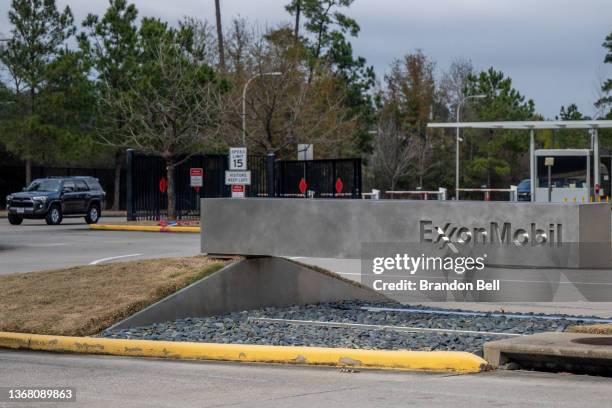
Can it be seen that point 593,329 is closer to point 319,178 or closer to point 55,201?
point 319,178

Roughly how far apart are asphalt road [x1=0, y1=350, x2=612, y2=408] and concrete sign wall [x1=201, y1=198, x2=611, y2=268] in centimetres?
256

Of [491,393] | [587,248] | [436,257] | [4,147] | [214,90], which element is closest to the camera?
[491,393]

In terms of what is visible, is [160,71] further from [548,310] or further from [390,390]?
[390,390]

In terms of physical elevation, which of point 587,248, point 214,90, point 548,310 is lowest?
point 548,310

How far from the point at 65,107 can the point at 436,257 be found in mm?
45903

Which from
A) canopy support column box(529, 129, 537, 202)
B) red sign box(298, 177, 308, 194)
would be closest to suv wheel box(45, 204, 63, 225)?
red sign box(298, 177, 308, 194)

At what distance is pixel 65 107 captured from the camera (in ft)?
185

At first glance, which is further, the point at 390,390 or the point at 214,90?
the point at 214,90

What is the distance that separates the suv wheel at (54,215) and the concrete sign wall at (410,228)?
2672 cm

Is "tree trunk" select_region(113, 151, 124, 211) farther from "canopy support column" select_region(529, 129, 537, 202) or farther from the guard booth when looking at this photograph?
"canopy support column" select_region(529, 129, 537, 202)

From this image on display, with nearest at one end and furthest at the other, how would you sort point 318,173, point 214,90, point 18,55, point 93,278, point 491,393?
point 491,393, point 93,278, point 318,173, point 214,90, point 18,55

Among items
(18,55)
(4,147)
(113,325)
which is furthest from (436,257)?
(4,147)

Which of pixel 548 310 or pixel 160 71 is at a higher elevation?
pixel 160 71

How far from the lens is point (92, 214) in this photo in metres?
41.8
